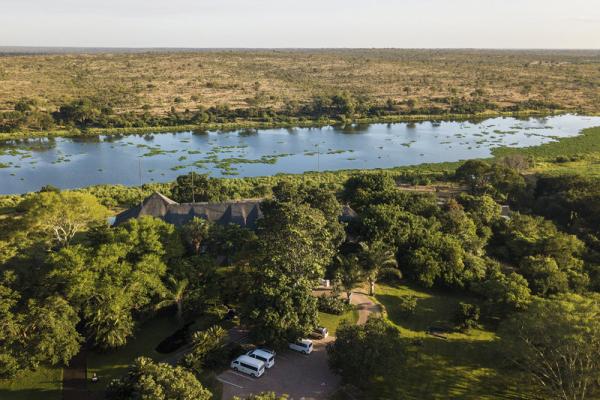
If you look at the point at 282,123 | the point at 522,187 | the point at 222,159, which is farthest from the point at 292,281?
the point at 282,123

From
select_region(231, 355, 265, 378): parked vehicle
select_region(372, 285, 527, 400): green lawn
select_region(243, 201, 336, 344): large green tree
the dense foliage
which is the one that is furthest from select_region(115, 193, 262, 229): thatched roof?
the dense foliage

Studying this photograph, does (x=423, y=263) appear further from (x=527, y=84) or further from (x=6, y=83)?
(x=527, y=84)

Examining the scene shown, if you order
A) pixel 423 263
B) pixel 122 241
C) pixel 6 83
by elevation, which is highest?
pixel 6 83

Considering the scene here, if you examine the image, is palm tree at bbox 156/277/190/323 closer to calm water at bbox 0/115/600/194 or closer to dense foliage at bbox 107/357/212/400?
dense foliage at bbox 107/357/212/400

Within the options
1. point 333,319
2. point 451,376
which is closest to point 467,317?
point 451,376

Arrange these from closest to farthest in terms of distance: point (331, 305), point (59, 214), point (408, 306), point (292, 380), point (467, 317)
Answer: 1. point (292, 380)
2. point (467, 317)
3. point (331, 305)
4. point (408, 306)
5. point (59, 214)

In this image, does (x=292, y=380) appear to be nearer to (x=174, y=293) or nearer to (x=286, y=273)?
(x=286, y=273)

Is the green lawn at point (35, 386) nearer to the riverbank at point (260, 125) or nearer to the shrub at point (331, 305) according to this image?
the shrub at point (331, 305)
